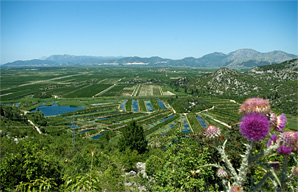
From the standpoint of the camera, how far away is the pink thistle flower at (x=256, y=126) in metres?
2.40

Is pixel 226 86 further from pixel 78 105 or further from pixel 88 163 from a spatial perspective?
pixel 88 163

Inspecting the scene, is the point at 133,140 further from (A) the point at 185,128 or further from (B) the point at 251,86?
(B) the point at 251,86

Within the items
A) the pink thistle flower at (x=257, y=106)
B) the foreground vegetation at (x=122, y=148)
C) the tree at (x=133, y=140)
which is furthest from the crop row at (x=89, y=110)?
the pink thistle flower at (x=257, y=106)

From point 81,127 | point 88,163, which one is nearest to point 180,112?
point 81,127

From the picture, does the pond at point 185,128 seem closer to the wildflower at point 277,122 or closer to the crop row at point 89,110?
the crop row at point 89,110

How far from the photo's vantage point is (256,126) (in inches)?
95.7

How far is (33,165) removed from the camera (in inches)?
305

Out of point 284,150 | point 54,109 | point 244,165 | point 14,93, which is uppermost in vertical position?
point 284,150

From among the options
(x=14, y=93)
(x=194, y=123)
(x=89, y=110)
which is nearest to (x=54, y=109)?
→ (x=89, y=110)

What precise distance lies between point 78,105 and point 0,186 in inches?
2921

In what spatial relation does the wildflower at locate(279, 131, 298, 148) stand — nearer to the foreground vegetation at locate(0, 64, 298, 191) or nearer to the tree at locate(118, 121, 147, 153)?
the foreground vegetation at locate(0, 64, 298, 191)

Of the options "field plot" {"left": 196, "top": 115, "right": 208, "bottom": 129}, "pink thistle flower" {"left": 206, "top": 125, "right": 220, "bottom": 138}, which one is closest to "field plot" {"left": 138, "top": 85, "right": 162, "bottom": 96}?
"field plot" {"left": 196, "top": 115, "right": 208, "bottom": 129}

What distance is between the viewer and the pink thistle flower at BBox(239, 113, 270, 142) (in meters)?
2.40

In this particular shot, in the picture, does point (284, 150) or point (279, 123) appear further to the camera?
point (279, 123)
